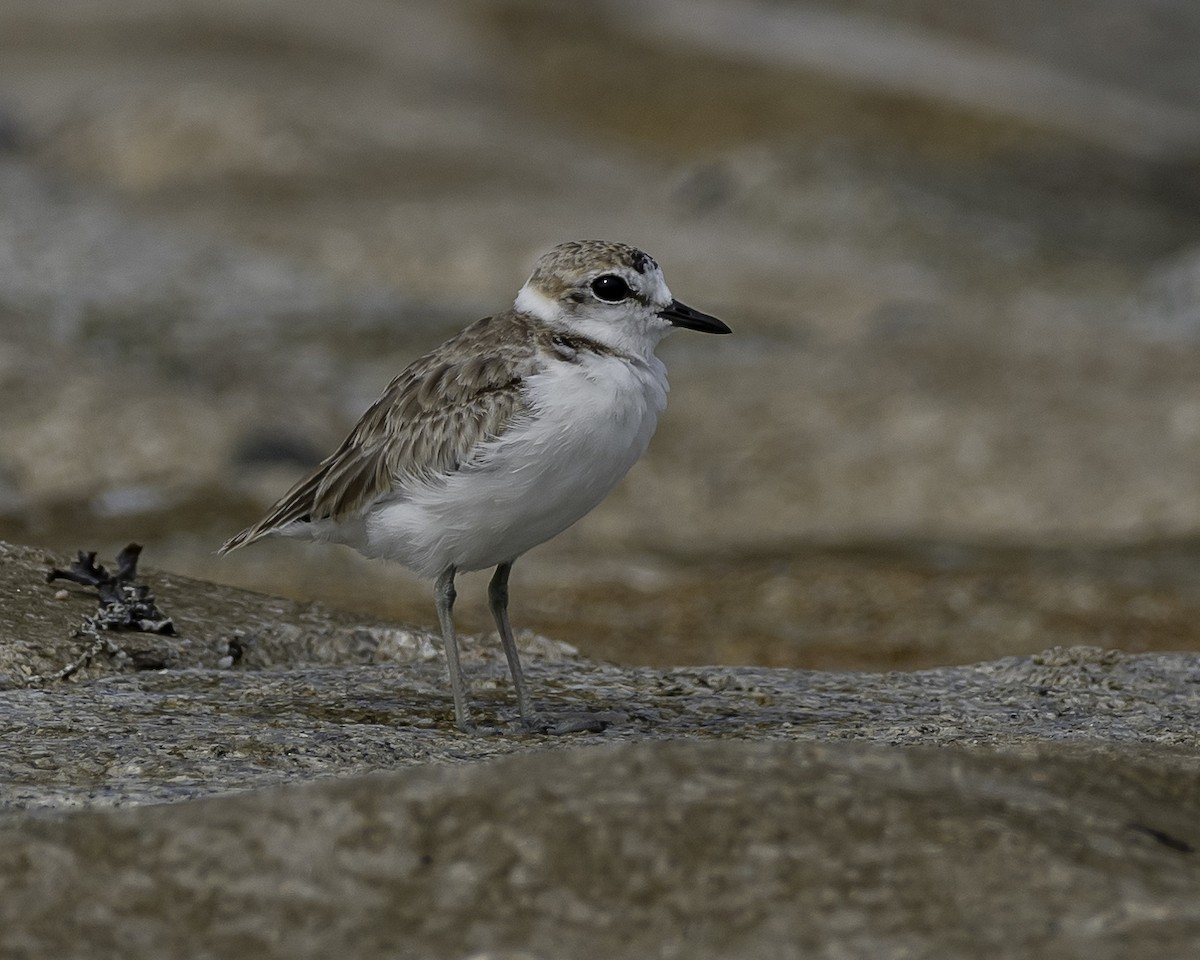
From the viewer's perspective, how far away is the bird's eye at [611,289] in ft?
33.1

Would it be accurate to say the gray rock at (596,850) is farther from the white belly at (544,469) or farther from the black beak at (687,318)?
the black beak at (687,318)

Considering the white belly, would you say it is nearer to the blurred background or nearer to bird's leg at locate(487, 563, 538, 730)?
bird's leg at locate(487, 563, 538, 730)

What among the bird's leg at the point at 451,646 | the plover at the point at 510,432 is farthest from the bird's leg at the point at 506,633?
the bird's leg at the point at 451,646

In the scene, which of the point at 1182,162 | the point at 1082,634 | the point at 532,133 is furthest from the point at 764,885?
the point at 1182,162

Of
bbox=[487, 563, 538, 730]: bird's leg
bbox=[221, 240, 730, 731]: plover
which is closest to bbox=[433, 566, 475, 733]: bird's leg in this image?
bbox=[221, 240, 730, 731]: plover

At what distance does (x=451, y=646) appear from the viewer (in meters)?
10.1

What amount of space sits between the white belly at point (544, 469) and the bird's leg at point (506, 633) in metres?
0.58

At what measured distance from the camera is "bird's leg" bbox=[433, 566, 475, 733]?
9961 mm

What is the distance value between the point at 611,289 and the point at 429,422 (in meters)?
1.28

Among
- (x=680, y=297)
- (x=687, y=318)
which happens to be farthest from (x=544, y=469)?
(x=680, y=297)

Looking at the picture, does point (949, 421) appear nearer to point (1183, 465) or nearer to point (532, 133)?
point (1183, 465)

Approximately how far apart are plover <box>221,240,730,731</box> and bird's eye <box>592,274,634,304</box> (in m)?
0.01

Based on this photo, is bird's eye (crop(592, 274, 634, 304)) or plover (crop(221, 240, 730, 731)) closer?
plover (crop(221, 240, 730, 731))

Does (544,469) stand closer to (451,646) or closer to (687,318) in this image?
(451,646)
